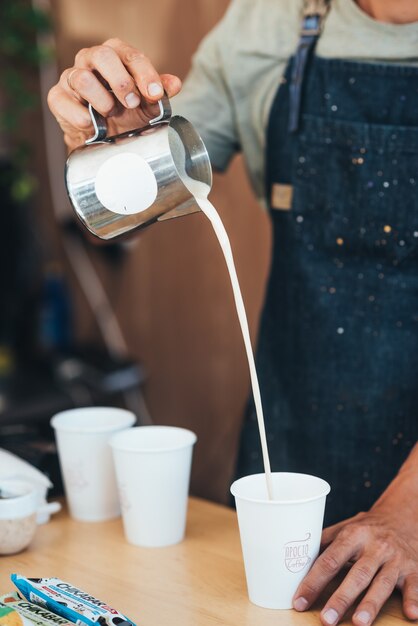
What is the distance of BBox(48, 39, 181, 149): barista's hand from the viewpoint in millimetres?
1284

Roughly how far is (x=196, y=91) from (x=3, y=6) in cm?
183

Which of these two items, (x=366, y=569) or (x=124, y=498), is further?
(x=124, y=498)

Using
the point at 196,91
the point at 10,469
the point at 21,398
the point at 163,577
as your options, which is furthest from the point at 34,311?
the point at 163,577

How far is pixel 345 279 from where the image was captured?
1.61 metres

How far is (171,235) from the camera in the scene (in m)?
3.13

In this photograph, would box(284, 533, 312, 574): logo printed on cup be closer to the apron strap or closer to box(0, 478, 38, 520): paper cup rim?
box(0, 478, 38, 520): paper cup rim

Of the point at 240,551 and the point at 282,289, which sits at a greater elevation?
the point at 282,289

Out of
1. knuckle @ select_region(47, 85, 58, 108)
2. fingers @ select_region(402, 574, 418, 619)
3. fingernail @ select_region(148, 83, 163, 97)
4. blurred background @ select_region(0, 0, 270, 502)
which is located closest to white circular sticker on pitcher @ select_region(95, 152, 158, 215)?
fingernail @ select_region(148, 83, 163, 97)

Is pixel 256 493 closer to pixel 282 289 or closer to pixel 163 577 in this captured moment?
pixel 163 577

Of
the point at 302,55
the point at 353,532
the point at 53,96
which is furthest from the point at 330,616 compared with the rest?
the point at 302,55

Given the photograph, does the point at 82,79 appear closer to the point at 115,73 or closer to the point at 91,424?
the point at 115,73

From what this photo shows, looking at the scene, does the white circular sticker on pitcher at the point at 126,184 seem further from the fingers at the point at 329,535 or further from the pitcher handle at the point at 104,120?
the fingers at the point at 329,535

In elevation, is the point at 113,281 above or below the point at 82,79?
below

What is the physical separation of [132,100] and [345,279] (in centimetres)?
54
